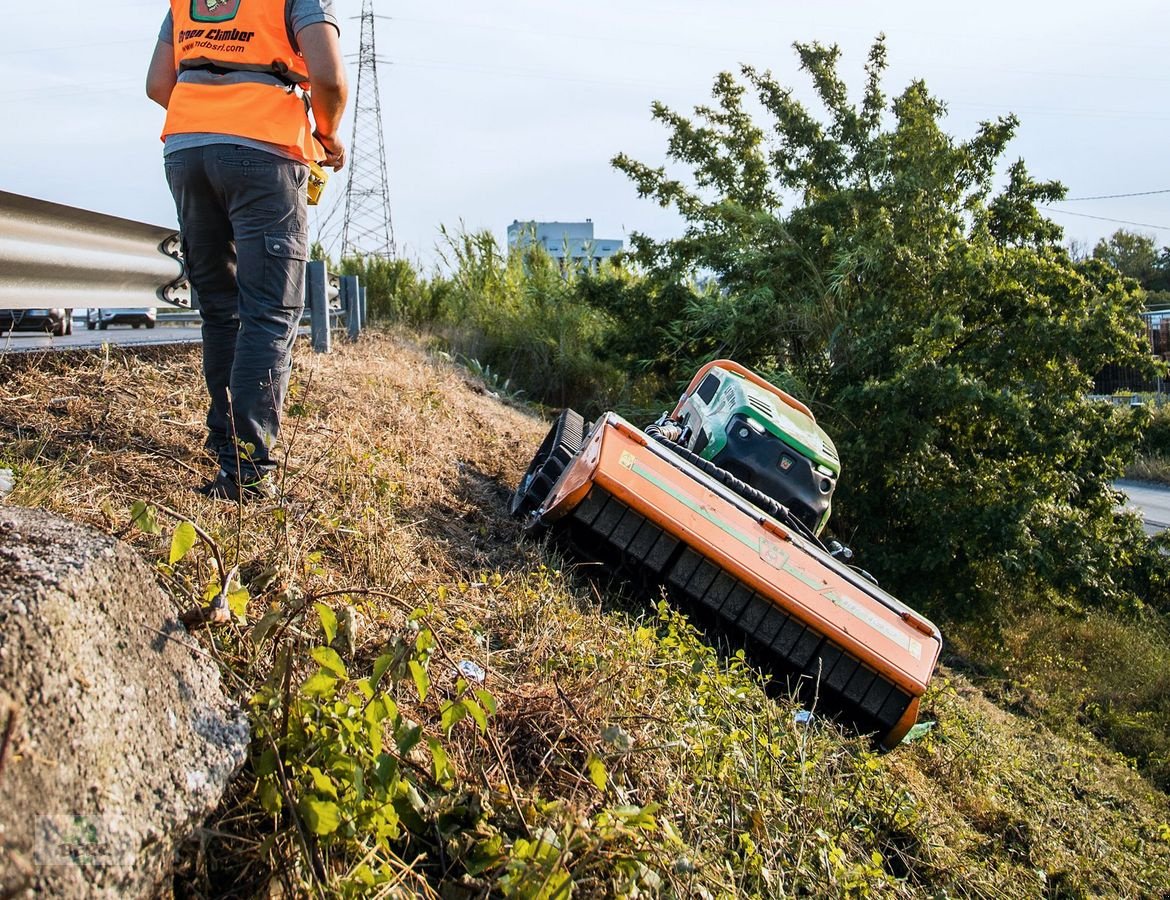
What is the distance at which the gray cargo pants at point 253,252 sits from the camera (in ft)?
12.4

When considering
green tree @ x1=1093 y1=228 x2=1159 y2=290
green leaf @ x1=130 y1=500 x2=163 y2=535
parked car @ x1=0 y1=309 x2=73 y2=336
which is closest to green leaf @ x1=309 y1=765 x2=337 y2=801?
green leaf @ x1=130 y1=500 x2=163 y2=535

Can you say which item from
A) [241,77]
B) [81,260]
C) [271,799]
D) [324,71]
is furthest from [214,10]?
[271,799]

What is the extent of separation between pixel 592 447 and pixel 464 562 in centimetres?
78

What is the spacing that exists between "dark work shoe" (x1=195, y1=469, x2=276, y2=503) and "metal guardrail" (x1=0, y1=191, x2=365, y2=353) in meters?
1.14

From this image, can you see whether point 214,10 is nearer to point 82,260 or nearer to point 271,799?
point 82,260

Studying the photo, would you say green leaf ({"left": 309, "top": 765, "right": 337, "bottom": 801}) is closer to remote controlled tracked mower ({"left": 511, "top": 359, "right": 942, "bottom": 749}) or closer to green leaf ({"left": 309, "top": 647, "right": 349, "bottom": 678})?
green leaf ({"left": 309, "top": 647, "right": 349, "bottom": 678})

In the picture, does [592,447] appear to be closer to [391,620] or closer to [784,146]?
[391,620]

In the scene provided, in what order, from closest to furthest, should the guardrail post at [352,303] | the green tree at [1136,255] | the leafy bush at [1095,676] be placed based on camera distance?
the leafy bush at [1095,676]
the guardrail post at [352,303]
the green tree at [1136,255]

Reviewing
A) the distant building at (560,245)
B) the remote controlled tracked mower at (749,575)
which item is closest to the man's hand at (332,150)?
the remote controlled tracked mower at (749,575)

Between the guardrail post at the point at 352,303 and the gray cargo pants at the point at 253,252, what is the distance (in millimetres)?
4328

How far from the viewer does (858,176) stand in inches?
492

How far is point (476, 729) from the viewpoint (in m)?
2.78

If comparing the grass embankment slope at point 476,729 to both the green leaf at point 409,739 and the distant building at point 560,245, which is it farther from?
the distant building at point 560,245

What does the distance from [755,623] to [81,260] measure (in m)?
3.30
